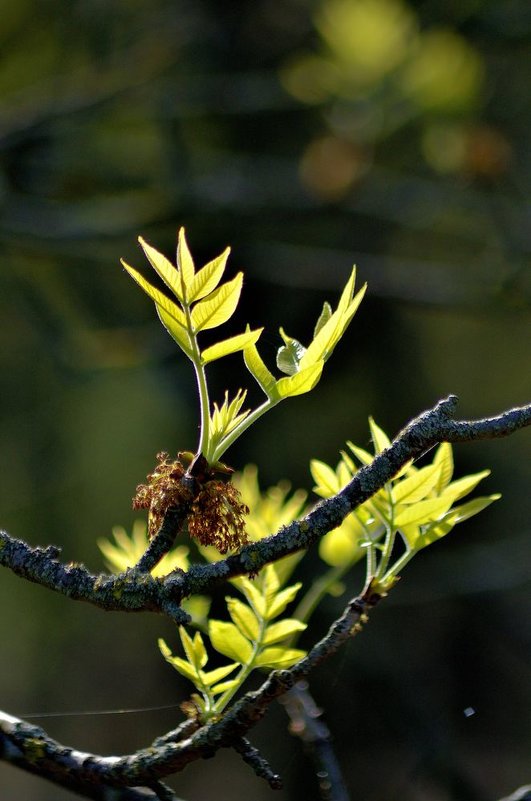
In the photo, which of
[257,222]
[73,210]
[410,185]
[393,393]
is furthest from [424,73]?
[393,393]

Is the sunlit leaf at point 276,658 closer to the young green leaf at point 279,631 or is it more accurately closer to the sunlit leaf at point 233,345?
the young green leaf at point 279,631

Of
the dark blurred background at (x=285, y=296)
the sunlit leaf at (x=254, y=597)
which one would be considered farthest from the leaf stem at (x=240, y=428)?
the dark blurred background at (x=285, y=296)

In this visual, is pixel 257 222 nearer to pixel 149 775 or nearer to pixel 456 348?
pixel 456 348

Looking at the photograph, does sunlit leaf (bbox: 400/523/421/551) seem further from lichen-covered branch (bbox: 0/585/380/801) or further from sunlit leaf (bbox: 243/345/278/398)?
sunlit leaf (bbox: 243/345/278/398)

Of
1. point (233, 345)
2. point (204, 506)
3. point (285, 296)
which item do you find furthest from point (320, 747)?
point (285, 296)

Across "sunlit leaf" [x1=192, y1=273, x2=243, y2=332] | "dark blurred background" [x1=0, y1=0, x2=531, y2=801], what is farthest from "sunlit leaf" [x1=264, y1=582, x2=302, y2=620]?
"dark blurred background" [x1=0, y1=0, x2=531, y2=801]

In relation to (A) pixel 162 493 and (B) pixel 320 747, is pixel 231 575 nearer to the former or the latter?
(A) pixel 162 493
